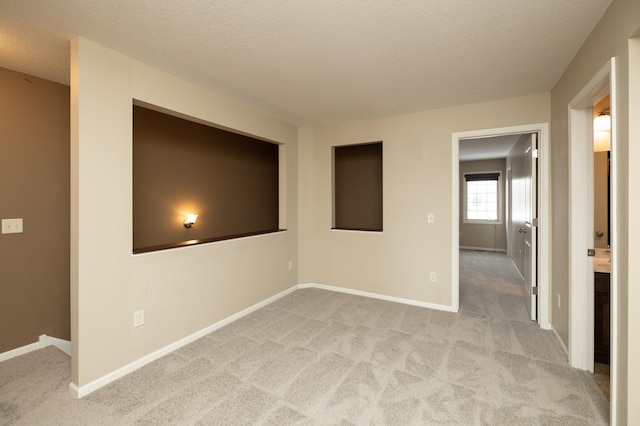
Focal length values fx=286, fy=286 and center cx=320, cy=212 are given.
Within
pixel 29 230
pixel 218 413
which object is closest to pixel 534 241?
pixel 218 413

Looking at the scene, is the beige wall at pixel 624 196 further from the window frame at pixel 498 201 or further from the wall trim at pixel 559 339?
the window frame at pixel 498 201

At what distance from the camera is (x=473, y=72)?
8.13 feet

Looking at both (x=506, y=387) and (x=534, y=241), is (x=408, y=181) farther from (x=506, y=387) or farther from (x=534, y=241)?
(x=506, y=387)

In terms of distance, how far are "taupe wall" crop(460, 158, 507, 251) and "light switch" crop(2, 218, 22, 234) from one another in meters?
8.75

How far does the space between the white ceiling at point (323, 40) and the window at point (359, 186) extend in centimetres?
181

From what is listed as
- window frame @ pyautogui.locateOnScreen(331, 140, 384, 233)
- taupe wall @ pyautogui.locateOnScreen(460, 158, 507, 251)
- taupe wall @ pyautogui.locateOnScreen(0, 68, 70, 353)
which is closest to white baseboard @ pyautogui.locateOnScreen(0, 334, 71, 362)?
taupe wall @ pyautogui.locateOnScreen(0, 68, 70, 353)

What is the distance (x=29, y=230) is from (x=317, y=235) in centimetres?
313

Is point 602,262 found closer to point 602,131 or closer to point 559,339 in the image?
point 559,339

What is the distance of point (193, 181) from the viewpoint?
3846 mm

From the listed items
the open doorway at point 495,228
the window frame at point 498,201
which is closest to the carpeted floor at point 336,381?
the open doorway at point 495,228

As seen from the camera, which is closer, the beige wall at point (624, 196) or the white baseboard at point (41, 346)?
the beige wall at point (624, 196)

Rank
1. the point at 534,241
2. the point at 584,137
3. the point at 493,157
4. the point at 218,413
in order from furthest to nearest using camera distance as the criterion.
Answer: the point at 493,157 → the point at 534,241 → the point at 584,137 → the point at 218,413

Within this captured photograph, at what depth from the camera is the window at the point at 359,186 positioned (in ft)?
15.3

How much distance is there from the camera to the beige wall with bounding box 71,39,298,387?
6.46ft
